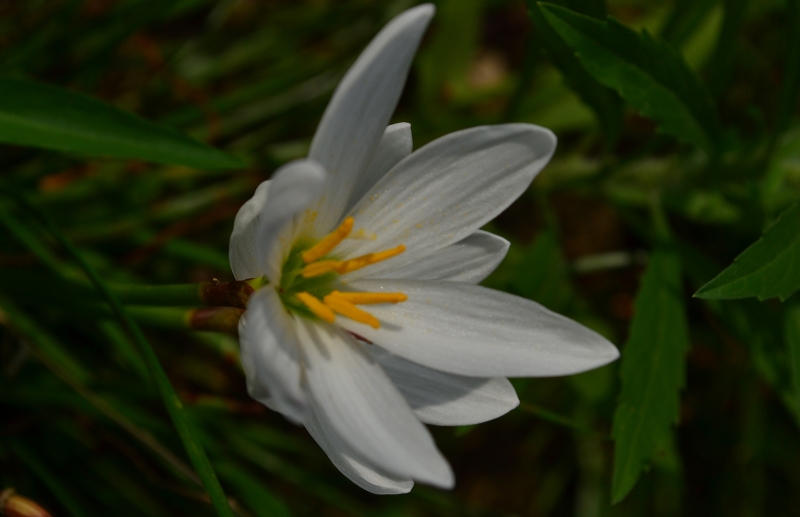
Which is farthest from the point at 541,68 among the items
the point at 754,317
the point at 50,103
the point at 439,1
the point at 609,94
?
the point at 50,103

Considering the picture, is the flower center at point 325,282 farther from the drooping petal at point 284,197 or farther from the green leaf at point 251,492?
the green leaf at point 251,492

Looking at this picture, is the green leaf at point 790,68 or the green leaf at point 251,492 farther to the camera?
the green leaf at point 251,492

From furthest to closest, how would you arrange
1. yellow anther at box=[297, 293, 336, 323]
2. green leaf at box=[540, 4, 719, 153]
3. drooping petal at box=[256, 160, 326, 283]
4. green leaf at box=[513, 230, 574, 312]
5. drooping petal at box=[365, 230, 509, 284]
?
green leaf at box=[513, 230, 574, 312], green leaf at box=[540, 4, 719, 153], drooping petal at box=[365, 230, 509, 284], yellow anther at box=[297, 293, 336, 323], drooping petal at box=[256, 160, 326, 283]

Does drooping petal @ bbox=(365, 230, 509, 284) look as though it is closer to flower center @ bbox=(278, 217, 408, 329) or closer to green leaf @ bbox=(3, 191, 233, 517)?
flower center @ bbox=(278, 217, 408, 329)

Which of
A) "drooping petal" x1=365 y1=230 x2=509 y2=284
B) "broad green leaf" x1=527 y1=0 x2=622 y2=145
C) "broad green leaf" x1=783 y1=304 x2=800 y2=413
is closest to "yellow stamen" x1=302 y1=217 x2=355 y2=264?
"drooping petal" x1=365 y1=230 x2=509 y2=284

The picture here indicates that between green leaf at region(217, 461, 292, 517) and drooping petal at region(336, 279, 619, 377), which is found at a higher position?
A: drooping petal at region(336, 279, 619, 377)

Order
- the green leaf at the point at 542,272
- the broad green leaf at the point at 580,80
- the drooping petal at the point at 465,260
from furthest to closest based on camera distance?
the green leaf at the point at 542,272 → the broad green leaf at the point at 580,80 → the drooping petal at the point at 465,260

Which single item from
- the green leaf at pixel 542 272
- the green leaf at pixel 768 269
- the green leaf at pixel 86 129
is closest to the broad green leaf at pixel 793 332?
the green leaf at pixel 768 269

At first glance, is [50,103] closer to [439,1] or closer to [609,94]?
[609,94]
